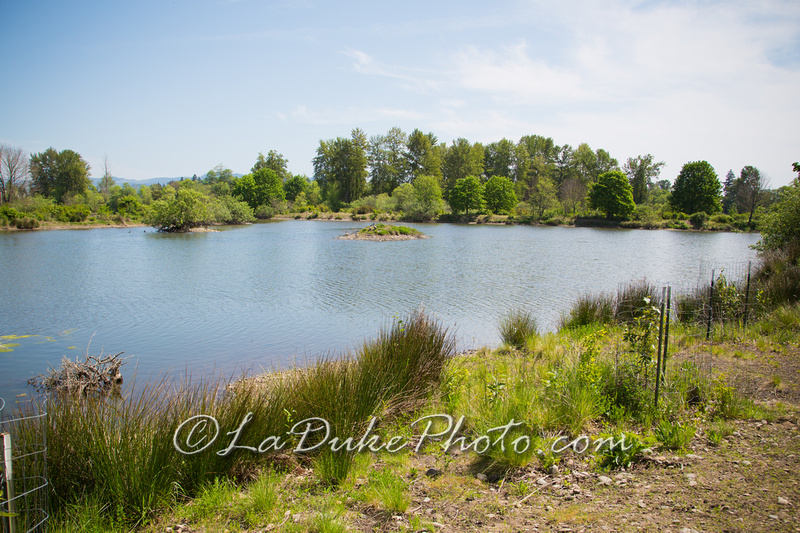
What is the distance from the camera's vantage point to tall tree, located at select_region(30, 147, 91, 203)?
71.2 metres

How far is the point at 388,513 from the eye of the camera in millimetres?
3422

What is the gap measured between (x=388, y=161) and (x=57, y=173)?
198 ft

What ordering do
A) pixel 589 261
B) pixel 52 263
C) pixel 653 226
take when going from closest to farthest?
pixel 52 263 < pixel 589 261 < pixel 653 226

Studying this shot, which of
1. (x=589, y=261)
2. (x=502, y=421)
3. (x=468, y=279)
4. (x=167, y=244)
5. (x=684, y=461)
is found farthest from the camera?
(x=167, y=244)

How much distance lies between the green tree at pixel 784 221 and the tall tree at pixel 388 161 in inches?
3284

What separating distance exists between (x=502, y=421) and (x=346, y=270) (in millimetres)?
18518

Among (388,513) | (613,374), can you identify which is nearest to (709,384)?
(613,374)

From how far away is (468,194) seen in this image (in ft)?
247

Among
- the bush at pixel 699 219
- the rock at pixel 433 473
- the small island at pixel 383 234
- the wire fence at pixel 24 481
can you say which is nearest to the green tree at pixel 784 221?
the rock at pixel 433 473

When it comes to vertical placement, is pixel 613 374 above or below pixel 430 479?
above

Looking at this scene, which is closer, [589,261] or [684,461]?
[684,461]

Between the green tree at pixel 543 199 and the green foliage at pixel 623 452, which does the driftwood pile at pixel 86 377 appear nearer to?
the green foliage at pixel 623 452

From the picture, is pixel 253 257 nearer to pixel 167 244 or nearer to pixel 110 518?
pixel 167 244

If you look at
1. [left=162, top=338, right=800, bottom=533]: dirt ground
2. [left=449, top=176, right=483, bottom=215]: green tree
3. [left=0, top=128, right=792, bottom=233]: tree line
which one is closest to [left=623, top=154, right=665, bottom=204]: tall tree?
[left=0, top=128, right=792, bottom=233]: tree line
